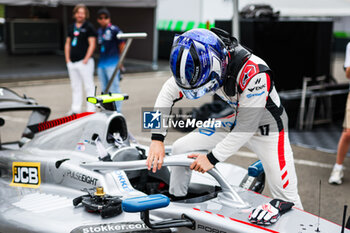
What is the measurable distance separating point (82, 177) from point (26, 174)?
0.64 m

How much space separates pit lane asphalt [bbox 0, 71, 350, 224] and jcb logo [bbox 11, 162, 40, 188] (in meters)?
0.92

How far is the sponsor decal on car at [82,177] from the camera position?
3.26m

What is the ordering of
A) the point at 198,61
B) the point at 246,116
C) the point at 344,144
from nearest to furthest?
the point at 198,61, the point at 246,116, the point at 344,144

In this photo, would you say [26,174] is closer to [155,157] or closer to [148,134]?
[148,134]

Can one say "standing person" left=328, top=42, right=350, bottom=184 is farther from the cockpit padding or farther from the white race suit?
the cockpit padding

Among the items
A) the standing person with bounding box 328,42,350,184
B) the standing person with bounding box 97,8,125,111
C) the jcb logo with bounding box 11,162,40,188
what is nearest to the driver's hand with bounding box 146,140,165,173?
the jcb logo with bounding box 11,162,40,188

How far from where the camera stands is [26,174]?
12.2 feet

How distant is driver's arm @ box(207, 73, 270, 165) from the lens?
2846 millimetres

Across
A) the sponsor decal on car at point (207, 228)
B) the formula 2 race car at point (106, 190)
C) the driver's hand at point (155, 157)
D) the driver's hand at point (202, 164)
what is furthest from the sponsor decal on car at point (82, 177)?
the sponsor decal on car at point (207, 228)

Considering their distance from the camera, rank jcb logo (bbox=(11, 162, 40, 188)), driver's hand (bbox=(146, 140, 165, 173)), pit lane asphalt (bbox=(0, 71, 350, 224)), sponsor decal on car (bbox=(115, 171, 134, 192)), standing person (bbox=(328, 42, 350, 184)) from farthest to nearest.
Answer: standing person (bbox=(328, 42, 350, 184)), pit lane asphalt (bbox=(0, 71, 350, 224)), jcb logo (bbox=(11, 162, 40, 188)), sponsor decal on car (bbox=(115, 171, 134, 192)), driver's hand (bbox=(146, 140, 165, 173))

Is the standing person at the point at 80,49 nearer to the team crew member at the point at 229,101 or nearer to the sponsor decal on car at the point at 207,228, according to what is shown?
the team crew member at the point at 229,101

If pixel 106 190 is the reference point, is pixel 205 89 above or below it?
above

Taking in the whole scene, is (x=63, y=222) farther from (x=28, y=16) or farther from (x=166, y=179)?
(x=28, y=16)

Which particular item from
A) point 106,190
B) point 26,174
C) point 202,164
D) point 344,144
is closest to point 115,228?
point 106,190
